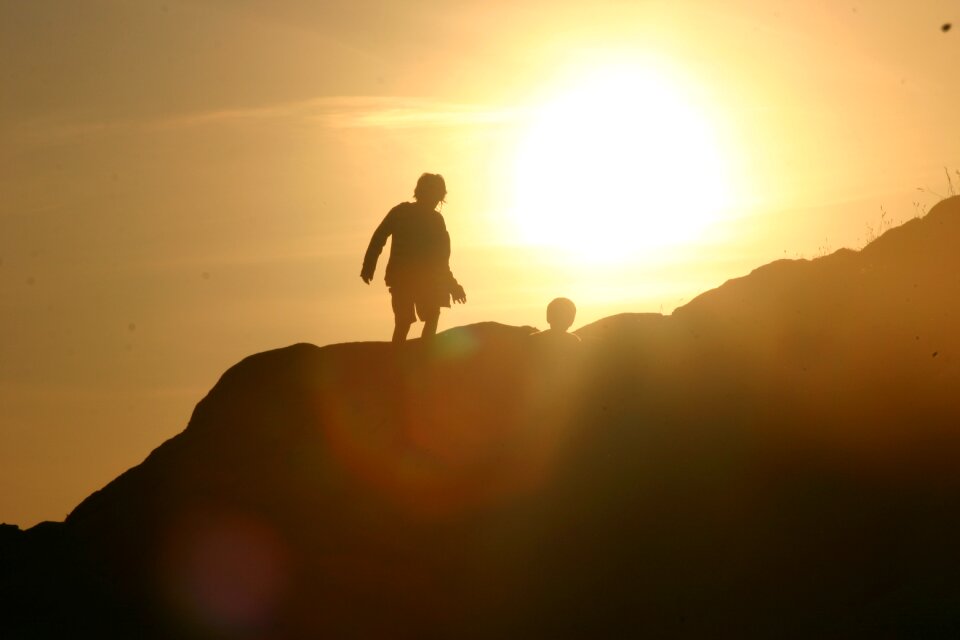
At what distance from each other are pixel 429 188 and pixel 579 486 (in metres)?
3.95

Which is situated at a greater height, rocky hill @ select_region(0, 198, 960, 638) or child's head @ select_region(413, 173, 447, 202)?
child's head @ select_region(413, 173, 447, 202)

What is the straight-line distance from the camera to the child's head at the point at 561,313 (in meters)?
17.7

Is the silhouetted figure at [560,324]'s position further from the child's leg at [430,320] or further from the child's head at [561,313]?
the child's leg at [430,320]

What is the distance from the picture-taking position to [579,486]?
17.1 metres

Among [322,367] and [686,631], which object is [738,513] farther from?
[322,367]

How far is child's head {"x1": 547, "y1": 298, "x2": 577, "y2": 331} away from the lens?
17.7 meters

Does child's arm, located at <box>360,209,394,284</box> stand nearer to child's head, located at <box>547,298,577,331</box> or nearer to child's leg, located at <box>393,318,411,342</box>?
child's leg, located at <box>393,318,411,342</box>

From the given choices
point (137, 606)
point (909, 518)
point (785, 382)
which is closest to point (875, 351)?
point (785, 382)

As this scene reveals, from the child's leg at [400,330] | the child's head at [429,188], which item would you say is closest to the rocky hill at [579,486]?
the child's leg at [400,330]

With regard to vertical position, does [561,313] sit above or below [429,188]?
below

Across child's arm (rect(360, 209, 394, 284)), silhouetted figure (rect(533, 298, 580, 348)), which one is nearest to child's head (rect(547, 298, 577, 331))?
silhouetted figure (rect(533, 298, 580, 348))

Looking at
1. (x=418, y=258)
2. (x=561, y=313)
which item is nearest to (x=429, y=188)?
(x=418, y=258)

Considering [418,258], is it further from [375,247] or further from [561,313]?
[561,313]

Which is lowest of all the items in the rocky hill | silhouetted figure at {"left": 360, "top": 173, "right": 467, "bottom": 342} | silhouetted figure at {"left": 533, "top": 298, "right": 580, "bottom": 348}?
the rocky hill
